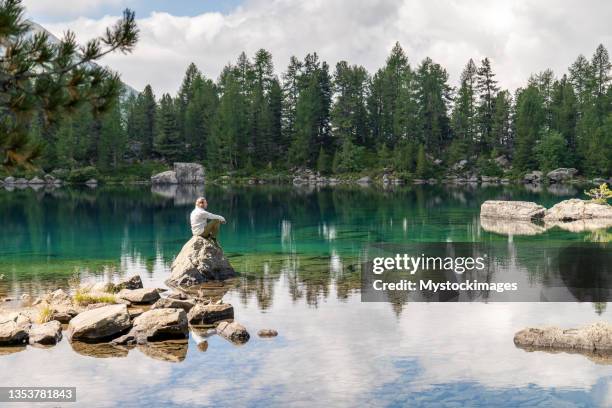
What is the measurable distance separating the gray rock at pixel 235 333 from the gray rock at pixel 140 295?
5.04 meters

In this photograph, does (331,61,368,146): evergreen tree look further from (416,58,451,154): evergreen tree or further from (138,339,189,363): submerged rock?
(138,339,189,363): submerged rock

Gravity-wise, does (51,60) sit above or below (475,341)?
above

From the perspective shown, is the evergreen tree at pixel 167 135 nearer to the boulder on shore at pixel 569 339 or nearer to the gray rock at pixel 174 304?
the gray rock at pixel 174 304

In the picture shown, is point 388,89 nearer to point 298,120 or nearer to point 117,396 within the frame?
point 298,120

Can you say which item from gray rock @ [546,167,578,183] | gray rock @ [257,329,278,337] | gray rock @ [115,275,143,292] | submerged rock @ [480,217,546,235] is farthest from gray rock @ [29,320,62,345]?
gray rock @ [546,167,578,183]

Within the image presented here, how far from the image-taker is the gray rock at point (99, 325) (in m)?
17.9

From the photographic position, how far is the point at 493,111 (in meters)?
151

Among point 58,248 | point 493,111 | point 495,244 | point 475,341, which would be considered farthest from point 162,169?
point 475,341

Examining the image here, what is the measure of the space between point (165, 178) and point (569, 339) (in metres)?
125

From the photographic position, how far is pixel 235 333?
707 inches

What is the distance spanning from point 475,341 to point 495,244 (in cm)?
2081

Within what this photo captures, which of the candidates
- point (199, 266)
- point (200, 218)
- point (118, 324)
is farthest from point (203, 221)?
point (118, 324)

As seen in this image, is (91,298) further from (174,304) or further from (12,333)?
(12,333)

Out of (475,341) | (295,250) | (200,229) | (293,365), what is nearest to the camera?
(293,365)
